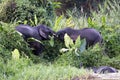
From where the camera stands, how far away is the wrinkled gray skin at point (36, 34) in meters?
8.00

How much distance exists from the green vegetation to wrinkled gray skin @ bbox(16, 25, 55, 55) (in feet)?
0.45

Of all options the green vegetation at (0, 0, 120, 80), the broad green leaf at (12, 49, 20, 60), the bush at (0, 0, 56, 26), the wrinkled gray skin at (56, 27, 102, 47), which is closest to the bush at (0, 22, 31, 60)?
the green vegetation at (0, 0, 120, 80)

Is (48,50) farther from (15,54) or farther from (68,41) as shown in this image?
(15,54)

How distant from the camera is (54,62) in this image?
808 centimetres

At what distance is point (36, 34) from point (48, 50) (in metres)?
0.52

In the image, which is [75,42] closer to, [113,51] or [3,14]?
[113,51]

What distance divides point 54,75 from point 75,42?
2009 mm

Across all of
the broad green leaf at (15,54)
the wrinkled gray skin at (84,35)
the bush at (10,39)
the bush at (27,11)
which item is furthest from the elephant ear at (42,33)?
the bush at (27,11)

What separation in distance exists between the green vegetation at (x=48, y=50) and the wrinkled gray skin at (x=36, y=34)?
5.4 inches

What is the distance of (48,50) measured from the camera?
8.49 metres

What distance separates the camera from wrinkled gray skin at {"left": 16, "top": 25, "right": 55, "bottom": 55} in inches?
315

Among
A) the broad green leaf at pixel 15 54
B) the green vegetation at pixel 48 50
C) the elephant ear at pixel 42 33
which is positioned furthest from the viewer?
the elephant ear at pixel 42 33

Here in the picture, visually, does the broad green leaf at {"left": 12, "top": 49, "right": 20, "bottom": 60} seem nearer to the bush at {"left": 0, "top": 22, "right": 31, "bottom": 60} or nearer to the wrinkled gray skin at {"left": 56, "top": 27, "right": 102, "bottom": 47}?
the bush at {"left": 0, "top": 22, "right": 31, "bottom": 60}

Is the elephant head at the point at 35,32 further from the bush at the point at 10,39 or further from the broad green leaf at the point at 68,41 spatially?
the broad green leaf at the point at 68,41
